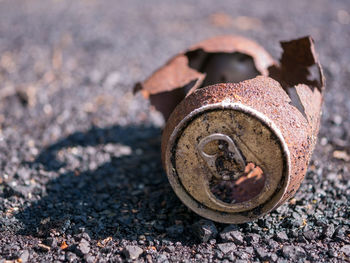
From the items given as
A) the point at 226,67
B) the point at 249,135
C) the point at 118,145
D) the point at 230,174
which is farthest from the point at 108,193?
the point at 226,67

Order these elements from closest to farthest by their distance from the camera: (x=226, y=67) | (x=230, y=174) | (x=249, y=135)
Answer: (x=249, y=135), (x=230, y=174), (x=226, y=67)

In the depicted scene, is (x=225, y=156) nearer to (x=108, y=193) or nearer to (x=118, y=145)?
(x=108, y=193)

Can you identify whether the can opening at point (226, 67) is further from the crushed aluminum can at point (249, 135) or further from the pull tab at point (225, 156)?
the pull tab at point (225, 156)

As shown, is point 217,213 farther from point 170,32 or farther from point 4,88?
point 170,32

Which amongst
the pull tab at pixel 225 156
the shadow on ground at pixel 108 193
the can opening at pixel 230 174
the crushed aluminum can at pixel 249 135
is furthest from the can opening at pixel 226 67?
the pull tab at pixel 225 156

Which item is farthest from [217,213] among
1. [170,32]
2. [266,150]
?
[170,32]

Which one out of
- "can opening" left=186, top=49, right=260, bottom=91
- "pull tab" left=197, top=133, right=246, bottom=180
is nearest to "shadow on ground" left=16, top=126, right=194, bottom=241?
"pull tab" left=197, top=133, right=246, bottom=180

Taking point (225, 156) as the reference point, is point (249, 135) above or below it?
above
